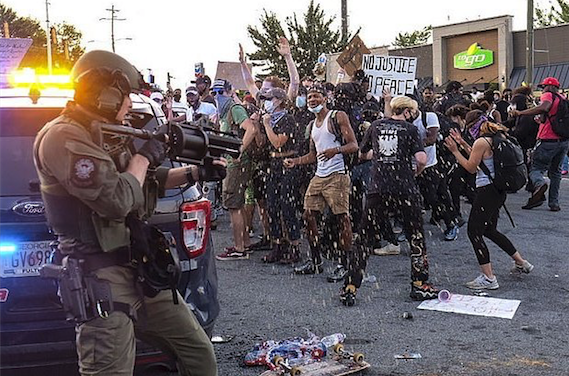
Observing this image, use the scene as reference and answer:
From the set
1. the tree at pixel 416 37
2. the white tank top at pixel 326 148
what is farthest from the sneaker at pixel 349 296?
the tree at pixel 416 37

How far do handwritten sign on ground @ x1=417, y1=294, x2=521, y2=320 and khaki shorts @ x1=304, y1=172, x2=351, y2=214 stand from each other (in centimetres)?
126

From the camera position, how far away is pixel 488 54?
1494 inches

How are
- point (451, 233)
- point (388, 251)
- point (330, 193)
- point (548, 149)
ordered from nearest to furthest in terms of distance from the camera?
point (330, 193), point (388, 251), point (451, 233), point (548, 149)

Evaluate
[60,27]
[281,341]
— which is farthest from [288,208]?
[60,27]

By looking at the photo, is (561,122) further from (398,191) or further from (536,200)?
(398,191)

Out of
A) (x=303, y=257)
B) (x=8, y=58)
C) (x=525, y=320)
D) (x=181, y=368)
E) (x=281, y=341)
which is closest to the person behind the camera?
(x=181, y=368)

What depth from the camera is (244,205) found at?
28.2 feet

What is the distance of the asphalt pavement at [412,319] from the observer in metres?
4.77

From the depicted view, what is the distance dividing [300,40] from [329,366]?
1421 inches

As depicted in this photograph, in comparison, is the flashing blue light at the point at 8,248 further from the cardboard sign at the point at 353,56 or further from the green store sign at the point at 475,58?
the green store sign at the point at 475,58

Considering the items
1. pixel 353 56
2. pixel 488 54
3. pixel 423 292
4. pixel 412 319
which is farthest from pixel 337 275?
pixel 488 54

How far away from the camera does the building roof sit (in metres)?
33.8

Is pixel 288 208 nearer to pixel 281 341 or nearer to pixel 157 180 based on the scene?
pixel 281 341

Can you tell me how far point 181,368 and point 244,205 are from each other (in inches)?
212
